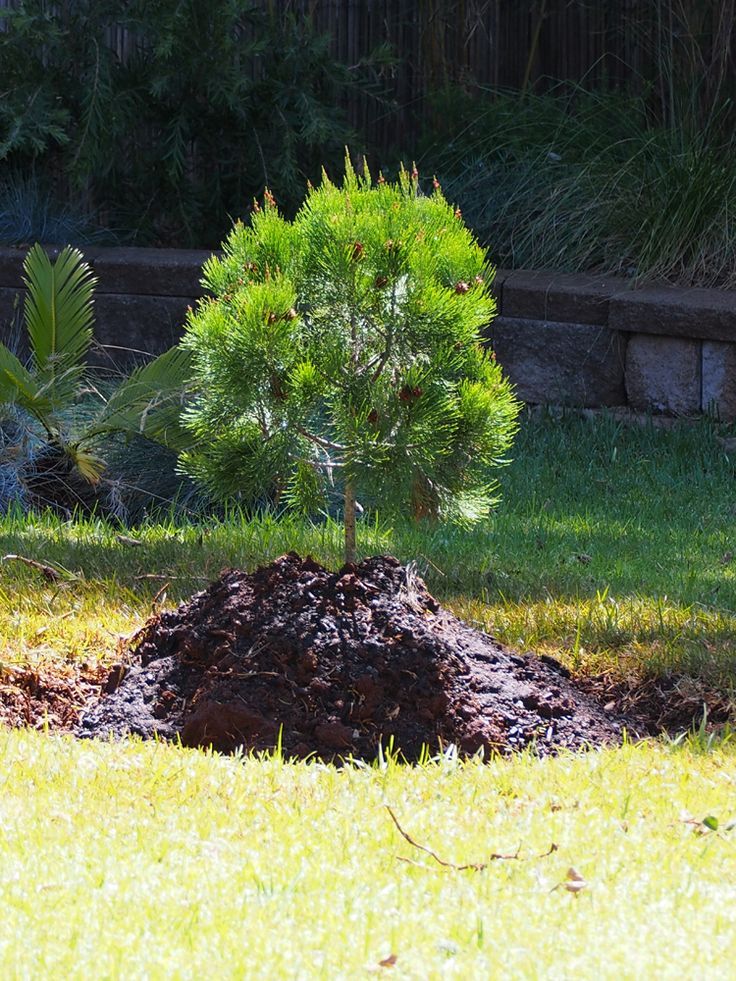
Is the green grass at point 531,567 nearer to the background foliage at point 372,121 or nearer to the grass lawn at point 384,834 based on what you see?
the grass lawn at point 384,834

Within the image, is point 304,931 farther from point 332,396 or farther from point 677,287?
point 677,287

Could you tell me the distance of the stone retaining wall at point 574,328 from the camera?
7418 millimetres

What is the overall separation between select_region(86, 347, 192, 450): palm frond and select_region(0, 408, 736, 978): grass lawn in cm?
94

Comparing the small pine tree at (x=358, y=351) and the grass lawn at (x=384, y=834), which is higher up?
the small pine tree at (x=358, y=351)

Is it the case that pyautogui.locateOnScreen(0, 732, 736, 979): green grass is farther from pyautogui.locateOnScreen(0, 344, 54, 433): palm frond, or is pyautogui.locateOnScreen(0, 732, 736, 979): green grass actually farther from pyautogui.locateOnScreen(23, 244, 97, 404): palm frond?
pyautogui.locateOnScreen(23, 244, 97, 404): palm frond

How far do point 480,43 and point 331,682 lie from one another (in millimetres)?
7940

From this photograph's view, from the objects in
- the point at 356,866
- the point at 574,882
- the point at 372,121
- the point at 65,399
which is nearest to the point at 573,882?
the point at 574,882

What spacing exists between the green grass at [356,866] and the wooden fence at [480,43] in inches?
291

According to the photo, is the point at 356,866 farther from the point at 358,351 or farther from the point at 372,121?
the point at 372,121

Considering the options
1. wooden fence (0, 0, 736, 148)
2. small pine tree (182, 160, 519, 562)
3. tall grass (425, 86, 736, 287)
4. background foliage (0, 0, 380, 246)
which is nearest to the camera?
small pine tree (182, 160, 519, 562)

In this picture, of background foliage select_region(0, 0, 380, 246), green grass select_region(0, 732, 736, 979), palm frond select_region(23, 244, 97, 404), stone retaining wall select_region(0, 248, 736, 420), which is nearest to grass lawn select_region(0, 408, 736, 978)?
green grass select_region(0, 732, 736, 979)

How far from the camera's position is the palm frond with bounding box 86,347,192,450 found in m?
5.73

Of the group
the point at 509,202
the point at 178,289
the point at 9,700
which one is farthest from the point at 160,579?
the point at 509,202

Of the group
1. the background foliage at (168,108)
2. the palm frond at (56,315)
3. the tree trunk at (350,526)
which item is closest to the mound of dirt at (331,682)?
the tree trunk at (350,526)
